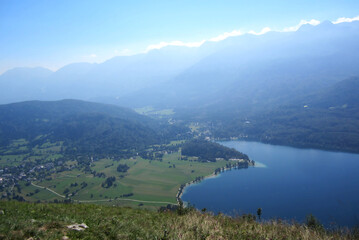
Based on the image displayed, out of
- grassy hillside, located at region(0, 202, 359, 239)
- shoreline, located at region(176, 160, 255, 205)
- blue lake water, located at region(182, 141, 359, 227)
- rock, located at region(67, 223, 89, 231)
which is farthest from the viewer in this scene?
shoreline, located at region(176, 160, 255, 205)

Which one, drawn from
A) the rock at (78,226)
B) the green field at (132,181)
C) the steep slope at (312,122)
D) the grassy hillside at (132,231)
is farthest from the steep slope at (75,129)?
the rock at (78,226)

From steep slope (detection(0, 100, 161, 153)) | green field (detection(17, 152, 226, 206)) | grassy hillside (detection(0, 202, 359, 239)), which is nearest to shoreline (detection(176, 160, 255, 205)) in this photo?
green field (detection(17, 152, 226, 206))

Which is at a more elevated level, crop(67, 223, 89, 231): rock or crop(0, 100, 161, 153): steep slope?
crop(67, 223, 89, 231): rock

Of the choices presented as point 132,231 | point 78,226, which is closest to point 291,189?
point 132,231

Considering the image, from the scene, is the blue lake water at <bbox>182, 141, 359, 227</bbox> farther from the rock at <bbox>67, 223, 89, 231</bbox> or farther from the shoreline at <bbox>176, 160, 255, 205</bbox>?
the rock at <bbox>67, 223, 89, 231</bbox>

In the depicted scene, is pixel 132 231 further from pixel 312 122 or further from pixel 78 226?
pixel 312 122

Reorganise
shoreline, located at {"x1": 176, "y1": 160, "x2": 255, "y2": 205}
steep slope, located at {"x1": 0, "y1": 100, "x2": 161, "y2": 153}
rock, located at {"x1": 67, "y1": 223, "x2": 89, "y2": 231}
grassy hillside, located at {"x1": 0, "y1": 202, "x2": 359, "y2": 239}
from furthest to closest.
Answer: steep slope, located at {"x1": 0, "y1": 100, "x2": 161, "y2": 153}, shoreline, located at {"x1": 176, "y1": 160, "x2": 255, "y2": 205}, rock, located at {"x1": 67, "y1": 223, "x2": 89, "y2": 231}, grassy hillside, located at {"x1": 0, "y1": 202, "x2": 359, "y2": 239}

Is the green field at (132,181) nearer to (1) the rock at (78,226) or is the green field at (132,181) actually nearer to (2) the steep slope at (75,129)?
(2) the steep slope at (75,129)

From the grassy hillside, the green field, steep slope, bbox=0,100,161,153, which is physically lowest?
the green field

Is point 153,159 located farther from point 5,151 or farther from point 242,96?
point 242,96
